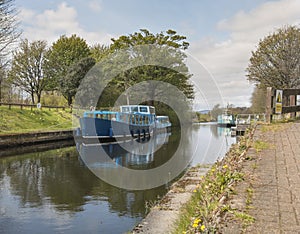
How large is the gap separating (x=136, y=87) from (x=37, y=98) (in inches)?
489

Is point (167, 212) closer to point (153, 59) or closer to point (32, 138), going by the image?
point (32, 138)

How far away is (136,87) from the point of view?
33125 mm

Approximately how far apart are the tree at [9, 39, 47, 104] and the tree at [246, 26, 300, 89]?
24.1 m

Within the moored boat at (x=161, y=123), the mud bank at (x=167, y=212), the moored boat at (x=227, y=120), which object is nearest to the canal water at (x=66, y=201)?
the mud bank at (x=167, y=212)

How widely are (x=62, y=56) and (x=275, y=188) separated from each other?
38838 millimetres

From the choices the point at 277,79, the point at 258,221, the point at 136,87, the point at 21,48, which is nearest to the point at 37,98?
A: the point at 21,48

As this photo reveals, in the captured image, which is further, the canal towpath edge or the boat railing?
the boat railing

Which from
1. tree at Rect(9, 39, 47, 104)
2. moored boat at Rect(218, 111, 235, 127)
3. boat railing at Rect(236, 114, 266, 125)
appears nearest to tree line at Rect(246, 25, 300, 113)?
boat railing at Rect(236, 114, 266, 125)

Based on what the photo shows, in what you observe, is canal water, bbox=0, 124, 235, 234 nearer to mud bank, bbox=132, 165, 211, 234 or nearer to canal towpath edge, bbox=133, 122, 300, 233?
mud bank, bbox=132, 165, 211, 234

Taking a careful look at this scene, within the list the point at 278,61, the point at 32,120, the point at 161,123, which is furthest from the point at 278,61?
the point at 32,120

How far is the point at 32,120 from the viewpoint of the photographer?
23.5 metres

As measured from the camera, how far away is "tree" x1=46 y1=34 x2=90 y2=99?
121ft

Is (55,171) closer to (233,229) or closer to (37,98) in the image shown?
(233,229)

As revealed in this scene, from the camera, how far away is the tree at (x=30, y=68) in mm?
34312
